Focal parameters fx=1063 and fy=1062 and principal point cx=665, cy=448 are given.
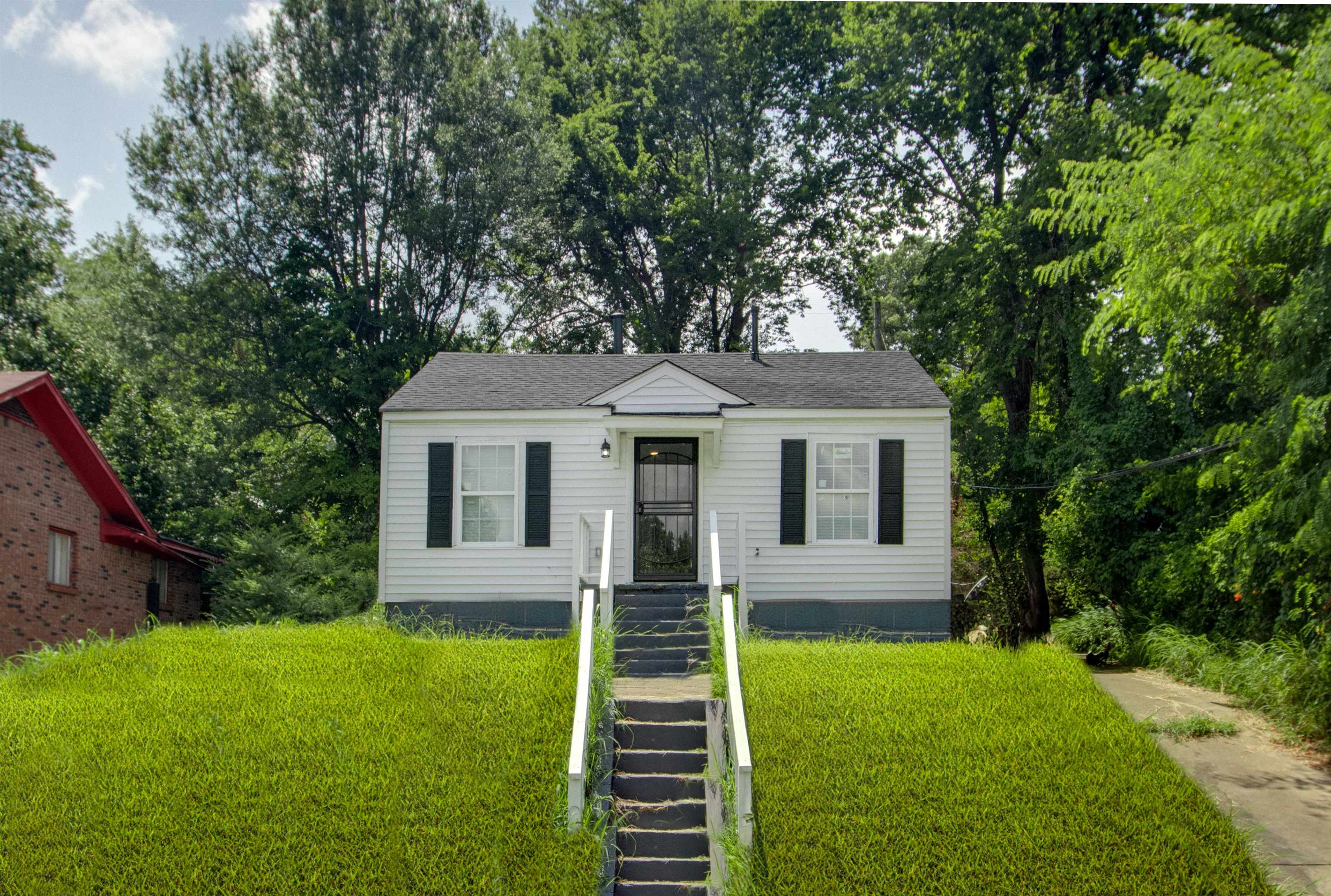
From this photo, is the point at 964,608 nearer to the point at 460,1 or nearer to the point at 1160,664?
the point at 1160,664

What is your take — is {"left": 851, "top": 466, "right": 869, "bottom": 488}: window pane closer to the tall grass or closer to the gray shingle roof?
the gray shingle roof

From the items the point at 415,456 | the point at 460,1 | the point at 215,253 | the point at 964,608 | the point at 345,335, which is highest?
the point at 460,1

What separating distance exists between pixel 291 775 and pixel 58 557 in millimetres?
8720

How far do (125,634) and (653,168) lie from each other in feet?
52.1

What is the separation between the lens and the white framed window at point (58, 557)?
14000 mm

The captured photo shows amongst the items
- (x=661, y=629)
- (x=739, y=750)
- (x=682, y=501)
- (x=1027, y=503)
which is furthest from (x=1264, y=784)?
(x=1027, y=503)

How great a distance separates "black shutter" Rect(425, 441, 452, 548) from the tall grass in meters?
8.58

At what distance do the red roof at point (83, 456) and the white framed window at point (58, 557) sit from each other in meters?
0.70

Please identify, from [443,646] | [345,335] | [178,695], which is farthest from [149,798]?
A: [345,335]

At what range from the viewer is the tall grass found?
29.0 feet

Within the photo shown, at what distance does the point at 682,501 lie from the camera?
529 inches

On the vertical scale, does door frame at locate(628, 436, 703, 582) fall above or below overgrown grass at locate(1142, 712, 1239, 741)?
above

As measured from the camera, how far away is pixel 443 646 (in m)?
9.99

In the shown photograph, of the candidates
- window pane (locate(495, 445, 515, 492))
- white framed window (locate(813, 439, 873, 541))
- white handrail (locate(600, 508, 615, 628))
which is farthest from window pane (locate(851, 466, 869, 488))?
window pane (locate(495, 445, 515, 492))
